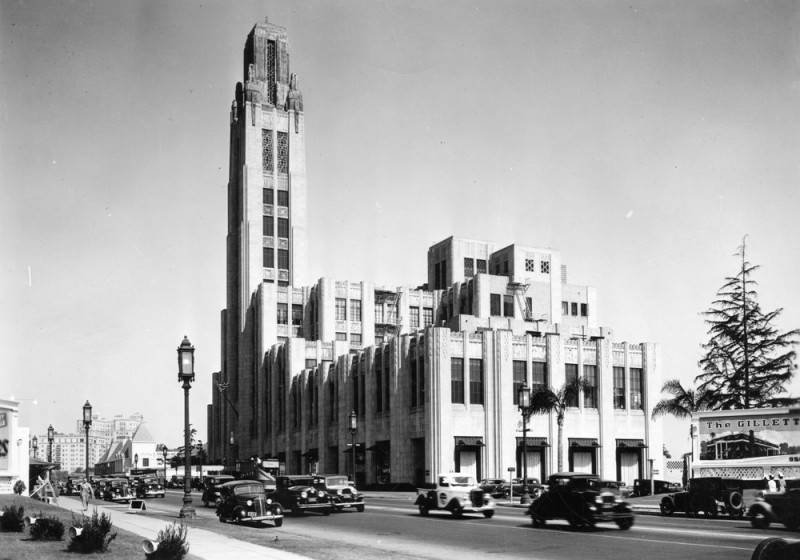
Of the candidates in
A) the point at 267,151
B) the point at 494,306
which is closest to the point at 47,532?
the point at 494,306

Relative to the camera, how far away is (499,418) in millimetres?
73750

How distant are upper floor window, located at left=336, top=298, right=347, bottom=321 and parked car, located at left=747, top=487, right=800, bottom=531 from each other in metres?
80.9

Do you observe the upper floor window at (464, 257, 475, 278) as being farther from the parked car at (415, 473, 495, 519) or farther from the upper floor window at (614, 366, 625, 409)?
the parked car at (415, 473, 495, 519)

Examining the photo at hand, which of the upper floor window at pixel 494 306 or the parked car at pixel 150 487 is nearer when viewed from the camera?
the parked car at pixel 150 487

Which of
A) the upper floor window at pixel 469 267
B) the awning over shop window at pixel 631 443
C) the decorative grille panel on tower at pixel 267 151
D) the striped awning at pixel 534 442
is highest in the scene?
the decorative grille panel on tower at pixel 267 151

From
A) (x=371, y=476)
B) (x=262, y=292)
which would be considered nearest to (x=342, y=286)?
(x=262, y=292)

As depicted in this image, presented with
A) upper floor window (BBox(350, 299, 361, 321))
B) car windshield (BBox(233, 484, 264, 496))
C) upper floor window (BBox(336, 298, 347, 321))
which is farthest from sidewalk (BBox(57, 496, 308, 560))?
upper floor window (BBox(350, 299, 361, 321))

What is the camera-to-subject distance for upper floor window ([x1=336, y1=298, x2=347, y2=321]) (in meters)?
105

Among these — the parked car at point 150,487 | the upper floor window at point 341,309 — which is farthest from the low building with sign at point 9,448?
the upper floor window at point 341,309

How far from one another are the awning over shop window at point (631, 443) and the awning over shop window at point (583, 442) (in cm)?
246

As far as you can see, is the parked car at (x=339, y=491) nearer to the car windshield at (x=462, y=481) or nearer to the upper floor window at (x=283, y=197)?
the car windshield at (x=462, y=481)

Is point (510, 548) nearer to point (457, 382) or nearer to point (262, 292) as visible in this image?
point (457, 382)

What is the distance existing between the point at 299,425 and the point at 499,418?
29578mm

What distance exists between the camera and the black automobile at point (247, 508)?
28125mm
